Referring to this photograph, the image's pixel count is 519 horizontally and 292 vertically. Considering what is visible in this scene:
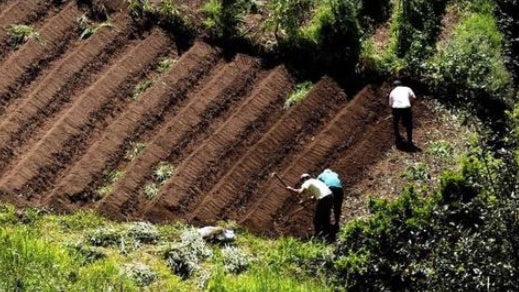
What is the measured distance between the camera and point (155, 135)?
17.3 metres

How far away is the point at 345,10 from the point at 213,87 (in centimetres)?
304

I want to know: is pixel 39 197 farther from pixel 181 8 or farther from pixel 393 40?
pixel 393 40

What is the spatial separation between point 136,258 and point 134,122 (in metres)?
3.30

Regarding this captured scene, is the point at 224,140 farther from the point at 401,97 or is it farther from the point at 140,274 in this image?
the point at 140,274

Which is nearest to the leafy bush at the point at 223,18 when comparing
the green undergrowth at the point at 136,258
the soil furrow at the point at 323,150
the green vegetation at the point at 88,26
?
the green vegetation at the point at 88,26

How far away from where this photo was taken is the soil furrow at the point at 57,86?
17.1 m

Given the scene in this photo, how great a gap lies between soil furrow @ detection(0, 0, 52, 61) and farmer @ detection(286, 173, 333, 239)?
7025 mm

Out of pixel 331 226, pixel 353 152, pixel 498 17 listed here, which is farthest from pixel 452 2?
pixel 331 226

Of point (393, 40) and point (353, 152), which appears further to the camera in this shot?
point (393, 40)

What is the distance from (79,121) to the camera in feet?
57.0

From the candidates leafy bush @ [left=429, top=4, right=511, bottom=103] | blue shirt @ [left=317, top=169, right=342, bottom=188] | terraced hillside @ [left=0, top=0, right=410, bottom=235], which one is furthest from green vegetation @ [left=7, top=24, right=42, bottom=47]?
leafy bush @ [left=429, top=4, right=511, bottom=103]

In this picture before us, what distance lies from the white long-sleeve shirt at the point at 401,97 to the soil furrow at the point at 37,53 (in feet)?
22.0

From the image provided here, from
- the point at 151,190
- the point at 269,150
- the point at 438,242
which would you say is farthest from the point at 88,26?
the point at 438,242

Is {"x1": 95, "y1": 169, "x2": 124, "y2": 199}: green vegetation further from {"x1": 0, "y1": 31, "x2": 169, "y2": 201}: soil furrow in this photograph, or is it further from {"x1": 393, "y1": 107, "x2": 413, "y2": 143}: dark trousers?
{"x1": 393, "y1": 107, "x2": 413, "y2": 143}: dark trousers
